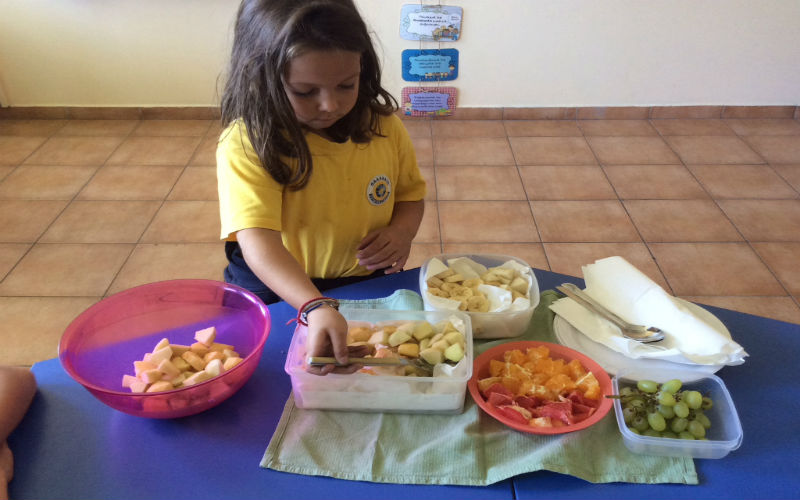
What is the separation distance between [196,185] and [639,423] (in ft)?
8.30

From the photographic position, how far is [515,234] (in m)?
2.51

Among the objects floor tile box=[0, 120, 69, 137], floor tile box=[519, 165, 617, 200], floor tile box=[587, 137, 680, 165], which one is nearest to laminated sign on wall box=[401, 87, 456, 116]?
floor tile box=[519, 165, 617, 200]

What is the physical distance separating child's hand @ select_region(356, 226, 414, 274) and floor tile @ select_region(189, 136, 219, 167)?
2094mm

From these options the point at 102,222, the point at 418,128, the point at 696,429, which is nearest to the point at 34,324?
the point at 102,222

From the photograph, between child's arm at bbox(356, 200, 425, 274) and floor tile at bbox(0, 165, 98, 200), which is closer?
child's arm at bbox(356, 200, 425, 274)

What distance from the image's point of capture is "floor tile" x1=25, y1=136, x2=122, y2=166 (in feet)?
10.1

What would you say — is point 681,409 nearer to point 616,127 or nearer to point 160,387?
point 160,387

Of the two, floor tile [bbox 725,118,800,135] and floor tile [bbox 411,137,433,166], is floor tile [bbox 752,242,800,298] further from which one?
floor tile [bbox 411,137,433,166]

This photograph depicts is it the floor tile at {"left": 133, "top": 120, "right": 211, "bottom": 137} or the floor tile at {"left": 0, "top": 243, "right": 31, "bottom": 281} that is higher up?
the floor tile at {"left": 133, "top": 120, "right": 211, "bottom": 137}

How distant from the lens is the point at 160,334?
948 millimetres

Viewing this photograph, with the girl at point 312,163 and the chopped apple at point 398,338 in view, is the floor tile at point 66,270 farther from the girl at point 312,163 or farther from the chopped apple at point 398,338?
the chopped apple at point 398,338

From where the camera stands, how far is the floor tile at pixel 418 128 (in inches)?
133

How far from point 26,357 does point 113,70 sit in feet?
6.80

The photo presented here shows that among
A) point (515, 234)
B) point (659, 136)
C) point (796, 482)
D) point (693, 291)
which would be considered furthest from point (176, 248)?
point (659, 136)
